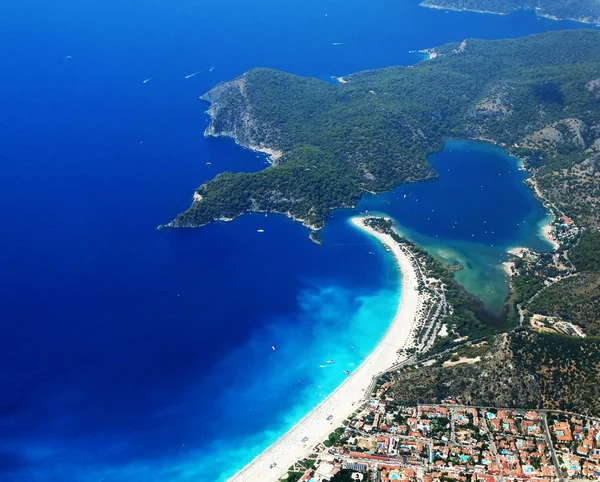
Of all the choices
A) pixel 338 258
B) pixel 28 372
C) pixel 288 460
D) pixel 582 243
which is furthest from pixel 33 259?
pixel 582 243

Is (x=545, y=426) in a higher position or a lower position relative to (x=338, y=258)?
lower

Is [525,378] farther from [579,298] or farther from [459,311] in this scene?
[579,298]

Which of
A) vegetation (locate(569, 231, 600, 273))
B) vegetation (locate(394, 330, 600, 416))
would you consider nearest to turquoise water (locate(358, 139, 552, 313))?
vegetation (locate(569, 231, 600, 273))

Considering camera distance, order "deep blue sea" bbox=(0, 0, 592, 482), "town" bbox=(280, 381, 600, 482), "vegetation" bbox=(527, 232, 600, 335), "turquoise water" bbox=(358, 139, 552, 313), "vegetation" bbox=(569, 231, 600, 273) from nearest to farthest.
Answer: "town" bbox=(280, 381, 600, 482), "deep blue sea" bbox=(0, 0, 592, 482), "vegetation" bbox=(527, 232, 600, 335), "vegetation" bbox=(569, 231, 600, 273), "turquoise water" bbox=(358, 139, 552, 313)

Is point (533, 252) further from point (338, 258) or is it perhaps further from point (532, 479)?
point (532, 479)

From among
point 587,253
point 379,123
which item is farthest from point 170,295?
point 379,123

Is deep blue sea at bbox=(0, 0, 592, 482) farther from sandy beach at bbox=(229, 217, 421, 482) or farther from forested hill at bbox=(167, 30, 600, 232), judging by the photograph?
forested hill at bbox=(167, 30, 600, 232)
